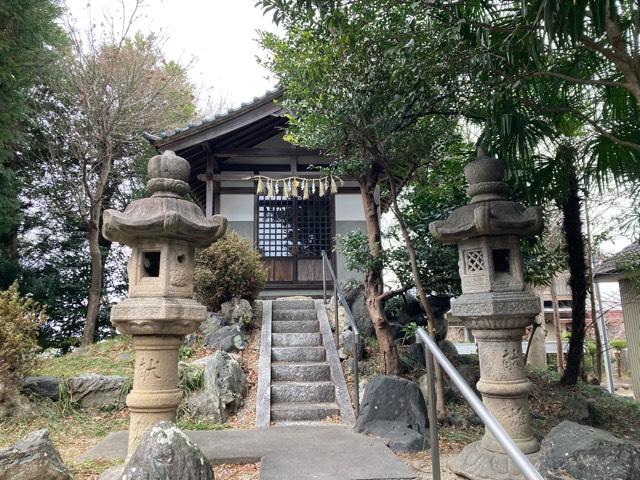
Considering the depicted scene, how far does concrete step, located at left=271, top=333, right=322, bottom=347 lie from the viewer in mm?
6516

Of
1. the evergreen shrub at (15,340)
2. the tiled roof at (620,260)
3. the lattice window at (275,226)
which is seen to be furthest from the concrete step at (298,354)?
the tiled roof at (620,260)

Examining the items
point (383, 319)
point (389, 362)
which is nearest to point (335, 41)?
point (383, 319)

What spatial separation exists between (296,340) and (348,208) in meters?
5.16

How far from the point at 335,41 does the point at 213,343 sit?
4.68m

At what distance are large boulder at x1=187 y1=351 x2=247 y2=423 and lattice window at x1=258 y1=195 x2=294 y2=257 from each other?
17.2 feet

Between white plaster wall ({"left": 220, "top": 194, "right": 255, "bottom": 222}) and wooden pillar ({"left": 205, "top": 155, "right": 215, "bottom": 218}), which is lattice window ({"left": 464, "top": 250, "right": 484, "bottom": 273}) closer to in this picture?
wooden pillar ({"left": 205, "top": 155, "right": 215, "bottom": 218})

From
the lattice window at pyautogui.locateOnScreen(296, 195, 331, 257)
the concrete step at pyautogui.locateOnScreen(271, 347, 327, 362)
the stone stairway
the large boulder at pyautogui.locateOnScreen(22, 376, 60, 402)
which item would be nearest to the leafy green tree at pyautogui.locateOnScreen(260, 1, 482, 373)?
the stone stairway

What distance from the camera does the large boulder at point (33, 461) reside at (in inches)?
112

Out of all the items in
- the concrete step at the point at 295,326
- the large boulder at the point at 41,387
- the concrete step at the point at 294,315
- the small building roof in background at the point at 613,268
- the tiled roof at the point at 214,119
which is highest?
the tiled roof at the point at 214,119

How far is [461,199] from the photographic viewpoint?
18.4ft

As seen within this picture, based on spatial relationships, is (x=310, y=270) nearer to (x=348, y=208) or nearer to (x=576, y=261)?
(x=348, y=208)

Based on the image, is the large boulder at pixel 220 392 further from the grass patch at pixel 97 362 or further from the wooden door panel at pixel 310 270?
the wooden door panel at pixel 310 270

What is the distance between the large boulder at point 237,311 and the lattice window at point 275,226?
10.7ft

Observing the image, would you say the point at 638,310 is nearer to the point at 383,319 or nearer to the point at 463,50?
the point at 383,319
